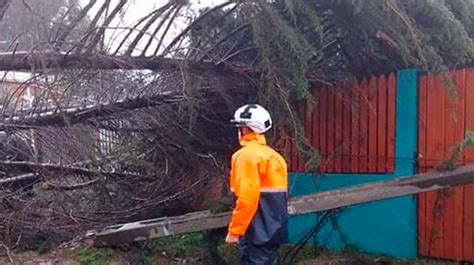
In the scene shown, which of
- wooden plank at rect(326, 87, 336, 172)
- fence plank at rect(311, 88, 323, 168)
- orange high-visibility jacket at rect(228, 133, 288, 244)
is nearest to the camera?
orange high-visibility jacket at rect(228, 133, 288, 244)

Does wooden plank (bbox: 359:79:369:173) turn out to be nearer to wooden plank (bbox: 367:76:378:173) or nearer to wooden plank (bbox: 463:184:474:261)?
wooden plank (bbox: 367:76:378:173)

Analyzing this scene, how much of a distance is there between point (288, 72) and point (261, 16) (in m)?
0.60

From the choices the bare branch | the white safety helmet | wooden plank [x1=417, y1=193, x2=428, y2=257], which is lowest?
wooden plank [x1=417, y1=193, x2=428, y2=257]

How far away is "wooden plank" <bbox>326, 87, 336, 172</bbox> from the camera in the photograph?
7.60m

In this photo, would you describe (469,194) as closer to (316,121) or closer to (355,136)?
(355,136)

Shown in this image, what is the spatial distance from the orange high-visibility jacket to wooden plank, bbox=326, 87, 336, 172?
2.93 meters

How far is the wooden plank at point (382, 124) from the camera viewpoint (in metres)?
7.04

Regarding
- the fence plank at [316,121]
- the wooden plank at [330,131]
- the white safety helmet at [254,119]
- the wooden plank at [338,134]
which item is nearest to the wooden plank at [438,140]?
the wooden plank at [338,134]

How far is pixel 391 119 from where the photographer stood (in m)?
6.96

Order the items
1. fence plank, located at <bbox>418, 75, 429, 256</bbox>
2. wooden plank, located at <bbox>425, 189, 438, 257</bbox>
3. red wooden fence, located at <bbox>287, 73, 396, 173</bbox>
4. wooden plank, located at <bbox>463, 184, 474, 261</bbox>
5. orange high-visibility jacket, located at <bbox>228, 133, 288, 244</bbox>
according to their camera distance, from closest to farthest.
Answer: orange high-visibility jacket, located at <bbox>228, 133, 288, 244</bbox> → wooden plank, located at <bbox>463, 184, 474, 261</bbox> → wooden plank, located at <bbox>425, 189, 438, 257</bbox> → fence plank, located at <bbox>418, 75, 429, 256</bbox> → red wooden fence, located at <bbox>287, 73, 396, 173</bbox>

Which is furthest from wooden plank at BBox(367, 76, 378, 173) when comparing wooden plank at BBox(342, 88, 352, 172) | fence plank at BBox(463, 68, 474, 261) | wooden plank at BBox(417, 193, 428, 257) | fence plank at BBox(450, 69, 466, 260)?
fence plank at BBox(463, 68, 474, 261)

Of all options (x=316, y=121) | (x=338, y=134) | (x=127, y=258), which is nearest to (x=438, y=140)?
(x=338, y=134)

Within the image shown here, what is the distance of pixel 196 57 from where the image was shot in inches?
271

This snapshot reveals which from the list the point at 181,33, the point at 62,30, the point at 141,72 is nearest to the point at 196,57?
the point at 181,33
